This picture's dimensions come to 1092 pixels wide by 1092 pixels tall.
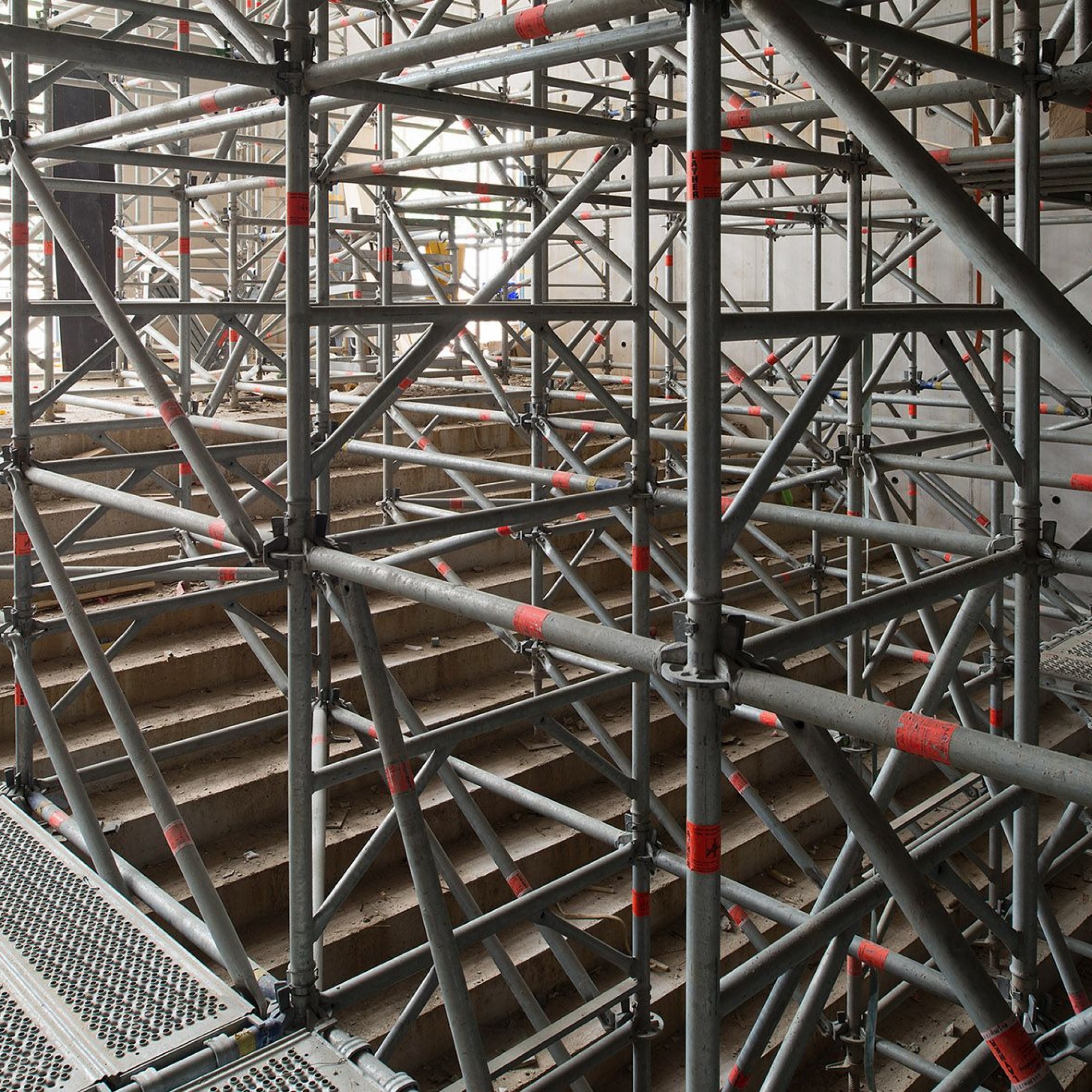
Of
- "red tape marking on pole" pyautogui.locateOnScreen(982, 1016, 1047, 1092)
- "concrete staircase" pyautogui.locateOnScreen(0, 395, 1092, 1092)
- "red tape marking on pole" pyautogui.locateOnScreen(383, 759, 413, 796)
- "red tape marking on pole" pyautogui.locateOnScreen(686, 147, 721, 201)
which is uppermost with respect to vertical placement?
"red tape marking on pole" pyautogui.locateOnScreen(686, 147, 721, 201)

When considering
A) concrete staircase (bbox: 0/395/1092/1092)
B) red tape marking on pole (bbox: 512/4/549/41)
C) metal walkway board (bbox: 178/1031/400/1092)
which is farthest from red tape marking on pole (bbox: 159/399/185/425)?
metal walkway board (bbox: 178/1031/400/1092)

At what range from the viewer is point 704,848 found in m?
2.42

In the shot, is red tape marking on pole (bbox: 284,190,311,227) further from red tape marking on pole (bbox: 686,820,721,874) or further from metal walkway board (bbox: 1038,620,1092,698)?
metal walkway board (bbox: 1038,620,1092,698)

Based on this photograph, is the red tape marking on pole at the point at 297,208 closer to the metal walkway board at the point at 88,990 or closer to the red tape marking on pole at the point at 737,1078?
the metal walkway board at the point at 88,990

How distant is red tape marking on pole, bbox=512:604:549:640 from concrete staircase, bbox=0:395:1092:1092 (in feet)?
8.56

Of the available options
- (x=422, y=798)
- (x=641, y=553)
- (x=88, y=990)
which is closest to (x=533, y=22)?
(x=641, y=553)

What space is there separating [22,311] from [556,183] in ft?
37.3

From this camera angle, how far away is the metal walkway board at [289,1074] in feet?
10.2

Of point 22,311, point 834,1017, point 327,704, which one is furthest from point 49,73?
point 834,1017

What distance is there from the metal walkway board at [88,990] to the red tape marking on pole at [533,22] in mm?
2702

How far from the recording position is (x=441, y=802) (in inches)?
263

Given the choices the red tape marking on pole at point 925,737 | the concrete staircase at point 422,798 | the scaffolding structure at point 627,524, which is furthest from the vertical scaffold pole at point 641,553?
the red tape marking on pole at point 925,737

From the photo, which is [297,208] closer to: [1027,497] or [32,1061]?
[1027,497]

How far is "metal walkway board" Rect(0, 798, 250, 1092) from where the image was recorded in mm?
3145
